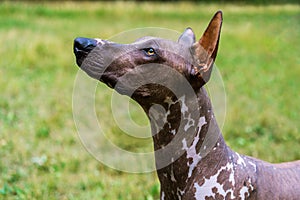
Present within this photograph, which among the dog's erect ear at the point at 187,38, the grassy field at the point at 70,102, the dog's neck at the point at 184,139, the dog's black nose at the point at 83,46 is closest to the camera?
the dog's black nose at the point at 83,46

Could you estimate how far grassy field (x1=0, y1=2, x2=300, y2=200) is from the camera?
4.65 meters

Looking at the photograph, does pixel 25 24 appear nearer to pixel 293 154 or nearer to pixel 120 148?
pixel 120 148

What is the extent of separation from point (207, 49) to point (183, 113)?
1.05 feet

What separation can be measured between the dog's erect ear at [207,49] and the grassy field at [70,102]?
6.62ft

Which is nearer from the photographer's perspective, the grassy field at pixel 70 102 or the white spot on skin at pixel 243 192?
the white spot on skin at pixel 243 192

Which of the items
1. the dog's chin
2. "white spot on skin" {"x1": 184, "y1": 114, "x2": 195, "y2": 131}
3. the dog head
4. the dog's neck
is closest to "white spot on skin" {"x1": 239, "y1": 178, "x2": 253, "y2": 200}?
the dog's neck

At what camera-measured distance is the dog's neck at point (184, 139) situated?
2.49 meters

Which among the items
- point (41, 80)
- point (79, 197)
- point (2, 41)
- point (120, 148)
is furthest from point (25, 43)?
point (79, 197)

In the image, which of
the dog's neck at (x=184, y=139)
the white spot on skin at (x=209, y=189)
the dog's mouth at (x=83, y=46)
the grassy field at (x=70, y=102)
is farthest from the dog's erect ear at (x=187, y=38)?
the grassy field at (x=70, y=102)

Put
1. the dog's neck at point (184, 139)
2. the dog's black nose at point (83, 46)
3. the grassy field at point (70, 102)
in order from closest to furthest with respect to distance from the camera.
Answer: the dog's black nose at point (83, 46) → the dog's neck at point (184, 139) → the grassy field at point (70, 102)

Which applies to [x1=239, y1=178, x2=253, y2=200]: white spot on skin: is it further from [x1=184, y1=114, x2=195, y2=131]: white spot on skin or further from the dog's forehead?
the dog's forehead

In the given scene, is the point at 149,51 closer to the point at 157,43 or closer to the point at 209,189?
the point at 157,43

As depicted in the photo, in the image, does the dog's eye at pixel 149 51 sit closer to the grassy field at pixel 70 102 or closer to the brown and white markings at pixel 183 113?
the brown and white markings at pixel 183 113

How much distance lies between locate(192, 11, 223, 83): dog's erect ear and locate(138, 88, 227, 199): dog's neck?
0.12m
